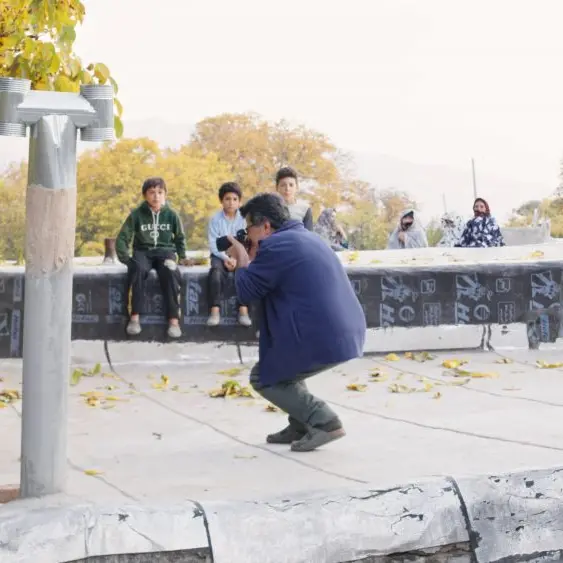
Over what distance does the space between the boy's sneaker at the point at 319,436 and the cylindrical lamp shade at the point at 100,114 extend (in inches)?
88.4

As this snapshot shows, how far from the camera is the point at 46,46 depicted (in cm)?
598

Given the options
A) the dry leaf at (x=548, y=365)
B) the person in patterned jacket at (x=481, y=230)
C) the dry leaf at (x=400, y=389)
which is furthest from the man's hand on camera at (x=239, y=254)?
the person in patterned jacket at (x=481, y=230)

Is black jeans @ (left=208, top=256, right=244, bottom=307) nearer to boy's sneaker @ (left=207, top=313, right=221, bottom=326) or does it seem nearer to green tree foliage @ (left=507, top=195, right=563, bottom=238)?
boy's sneaker @ (left=207, top=313, right=221, bottom=326)

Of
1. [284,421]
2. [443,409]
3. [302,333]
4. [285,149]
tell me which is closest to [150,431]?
[284,421]

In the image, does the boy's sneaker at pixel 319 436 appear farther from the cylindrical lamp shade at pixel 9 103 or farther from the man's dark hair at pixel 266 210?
the cylindrical lamp shade at pixel 9 103

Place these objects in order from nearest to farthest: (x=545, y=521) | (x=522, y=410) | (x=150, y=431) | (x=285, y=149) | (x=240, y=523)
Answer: (x=240, y=523), (x=545, y=521), (x=150, y=431), (x=522, y=410), (x=285, y=149)

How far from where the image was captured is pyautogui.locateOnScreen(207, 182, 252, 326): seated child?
984cm

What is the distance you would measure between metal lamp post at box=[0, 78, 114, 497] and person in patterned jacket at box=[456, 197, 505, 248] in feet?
37.8

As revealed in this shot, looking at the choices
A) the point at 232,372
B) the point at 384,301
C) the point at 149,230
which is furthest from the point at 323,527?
the point at 384,301

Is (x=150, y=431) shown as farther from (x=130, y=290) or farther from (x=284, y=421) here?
(x=130, y=290)

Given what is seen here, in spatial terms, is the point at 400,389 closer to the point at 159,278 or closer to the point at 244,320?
the point at 244,320

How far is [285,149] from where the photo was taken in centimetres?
4556

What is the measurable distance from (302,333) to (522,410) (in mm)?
2175

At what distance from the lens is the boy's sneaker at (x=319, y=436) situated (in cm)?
644
